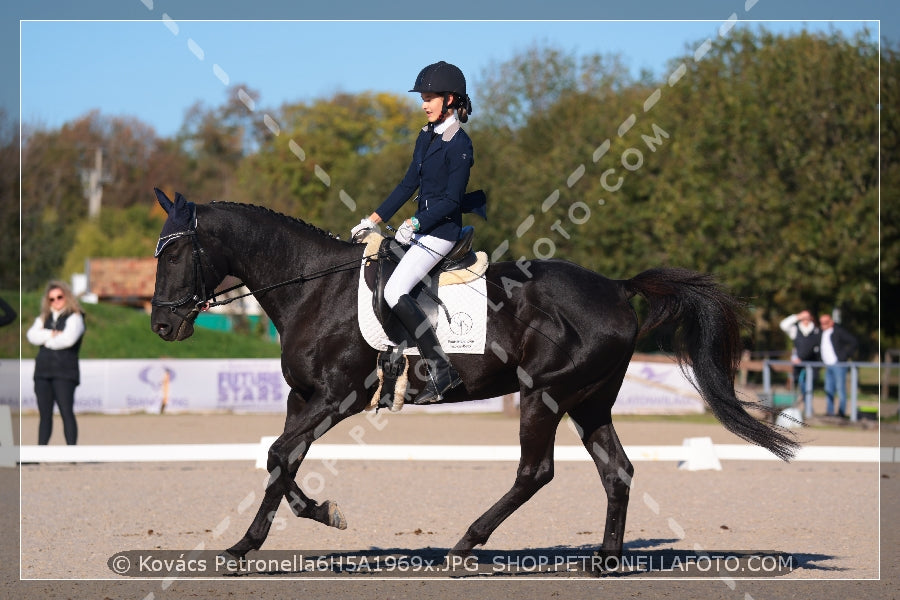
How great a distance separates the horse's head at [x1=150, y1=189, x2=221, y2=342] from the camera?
6.64 metres

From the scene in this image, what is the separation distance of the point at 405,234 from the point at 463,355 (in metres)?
0.83

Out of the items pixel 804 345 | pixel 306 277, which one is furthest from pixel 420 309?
pixel 804 345

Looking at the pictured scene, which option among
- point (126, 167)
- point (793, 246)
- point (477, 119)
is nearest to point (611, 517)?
point (793, 246)

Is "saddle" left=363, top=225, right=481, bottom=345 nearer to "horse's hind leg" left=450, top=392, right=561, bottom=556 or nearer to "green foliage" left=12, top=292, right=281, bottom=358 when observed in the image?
"horse's hind leg" left=450, top=392, right=561, bottom=556

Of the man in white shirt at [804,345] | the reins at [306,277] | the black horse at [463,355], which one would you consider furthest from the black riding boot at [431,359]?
the man in white shirt at [804,345]

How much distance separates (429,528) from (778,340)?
3399 centimetres

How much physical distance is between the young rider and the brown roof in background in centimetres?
4294

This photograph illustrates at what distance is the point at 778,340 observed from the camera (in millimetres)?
40312

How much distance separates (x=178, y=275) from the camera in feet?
21.9

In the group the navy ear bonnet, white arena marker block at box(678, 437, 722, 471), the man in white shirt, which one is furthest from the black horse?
the man in white shirt

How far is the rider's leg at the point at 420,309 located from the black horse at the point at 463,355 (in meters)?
0.12

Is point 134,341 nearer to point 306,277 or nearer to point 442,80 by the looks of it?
point 306,277

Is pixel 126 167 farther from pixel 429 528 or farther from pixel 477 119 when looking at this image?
pixel 429 528

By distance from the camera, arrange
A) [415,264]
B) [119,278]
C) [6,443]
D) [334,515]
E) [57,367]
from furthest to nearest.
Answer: [119,278] < [57,367] < [6,443] < [415,264] < [334,515]
